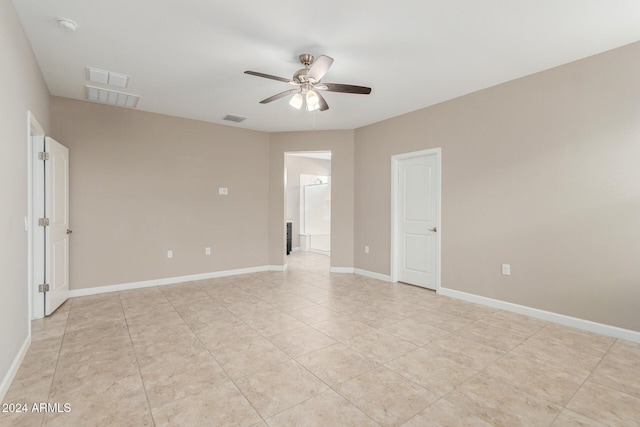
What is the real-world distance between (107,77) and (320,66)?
257 centimetres

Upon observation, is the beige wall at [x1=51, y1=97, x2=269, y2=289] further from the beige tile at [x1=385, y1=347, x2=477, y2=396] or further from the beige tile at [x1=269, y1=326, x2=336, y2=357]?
the beige tile at [x1=385, y1=347, x2=477, y2=396]

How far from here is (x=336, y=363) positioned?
7.67ft

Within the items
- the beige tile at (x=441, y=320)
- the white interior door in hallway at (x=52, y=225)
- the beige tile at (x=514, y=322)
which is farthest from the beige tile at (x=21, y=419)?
the beige tile at (x=514, y=322)

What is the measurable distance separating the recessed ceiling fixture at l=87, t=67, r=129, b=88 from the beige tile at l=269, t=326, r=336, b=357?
3301mm

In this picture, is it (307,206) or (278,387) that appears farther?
(307,206)

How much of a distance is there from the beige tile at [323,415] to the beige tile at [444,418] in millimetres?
259

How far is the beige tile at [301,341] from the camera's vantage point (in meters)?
2.57

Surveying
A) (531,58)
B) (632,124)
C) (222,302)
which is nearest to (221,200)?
(222,302)

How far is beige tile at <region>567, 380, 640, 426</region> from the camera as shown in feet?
5.69

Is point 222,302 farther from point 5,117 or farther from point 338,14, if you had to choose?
point 338,14

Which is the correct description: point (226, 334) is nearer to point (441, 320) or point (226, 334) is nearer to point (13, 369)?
point (13, 369)

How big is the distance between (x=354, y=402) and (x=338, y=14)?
275 centimetres

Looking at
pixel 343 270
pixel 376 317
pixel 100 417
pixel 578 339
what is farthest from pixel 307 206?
pixel 100 417

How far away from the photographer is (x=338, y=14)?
91.7 inches
